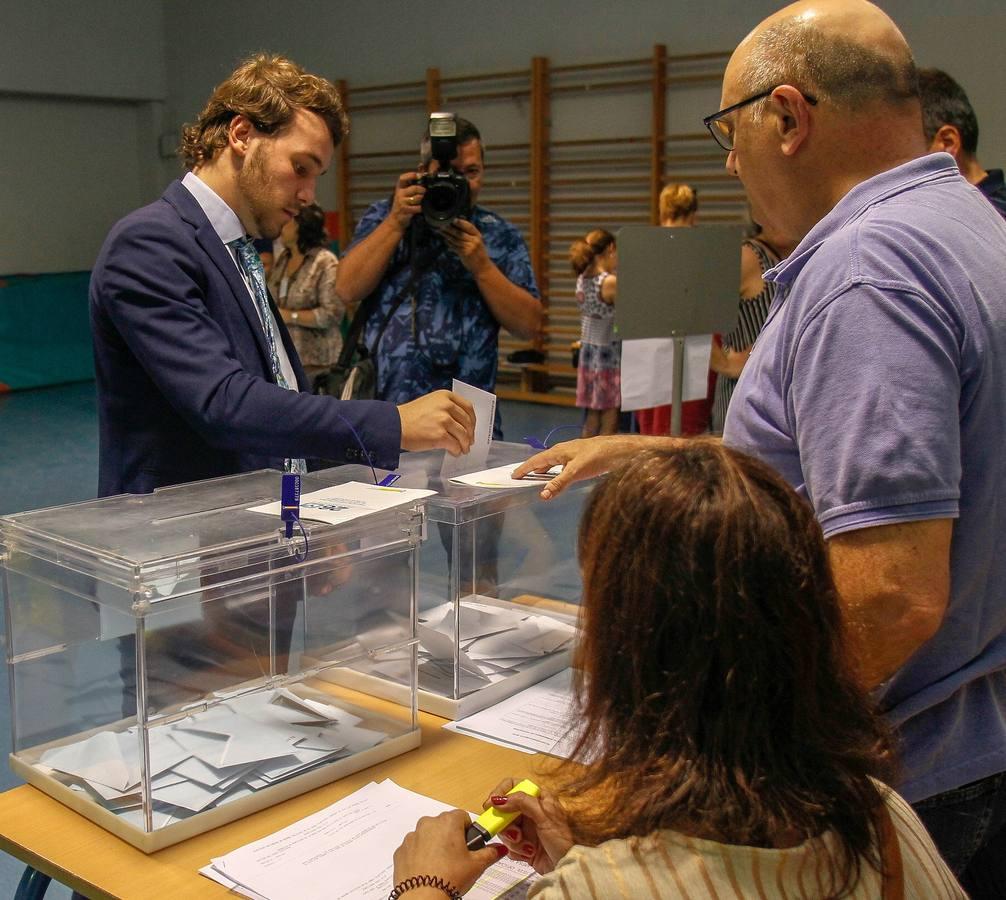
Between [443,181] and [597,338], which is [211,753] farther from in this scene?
[597,338]

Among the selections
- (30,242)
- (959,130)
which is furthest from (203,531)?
(30,242)

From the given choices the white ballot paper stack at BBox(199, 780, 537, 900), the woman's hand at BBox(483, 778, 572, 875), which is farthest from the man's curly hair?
the woman's hand at BBox(483, 778, 572, 875)

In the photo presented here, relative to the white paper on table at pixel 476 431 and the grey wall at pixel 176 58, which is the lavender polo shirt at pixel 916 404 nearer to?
the white paper on table at pixel 476 431

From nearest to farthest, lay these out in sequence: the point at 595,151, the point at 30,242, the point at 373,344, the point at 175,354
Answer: the point at 175,354 → the point at 373,344 → the point at 595,151 → the point at 30,242

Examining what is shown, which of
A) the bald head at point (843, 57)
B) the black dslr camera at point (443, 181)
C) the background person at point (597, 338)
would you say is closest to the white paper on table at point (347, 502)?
the bald head at point (843, 57)

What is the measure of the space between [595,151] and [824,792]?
7.64 metres

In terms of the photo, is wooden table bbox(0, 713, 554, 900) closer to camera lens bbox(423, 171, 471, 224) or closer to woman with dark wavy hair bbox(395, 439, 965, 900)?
woman with dark wavy hair bbox(395, 439, 965, 900)

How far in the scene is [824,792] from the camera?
84 cm

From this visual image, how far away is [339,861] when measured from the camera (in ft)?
3.77

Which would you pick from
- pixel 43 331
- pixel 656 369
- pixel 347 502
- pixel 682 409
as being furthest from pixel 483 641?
pixel 43 331

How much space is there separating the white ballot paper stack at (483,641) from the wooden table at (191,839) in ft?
0.45

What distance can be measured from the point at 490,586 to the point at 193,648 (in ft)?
2.04

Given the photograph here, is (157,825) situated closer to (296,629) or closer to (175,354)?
(296,629)

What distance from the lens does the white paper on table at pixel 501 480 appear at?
1616mm
